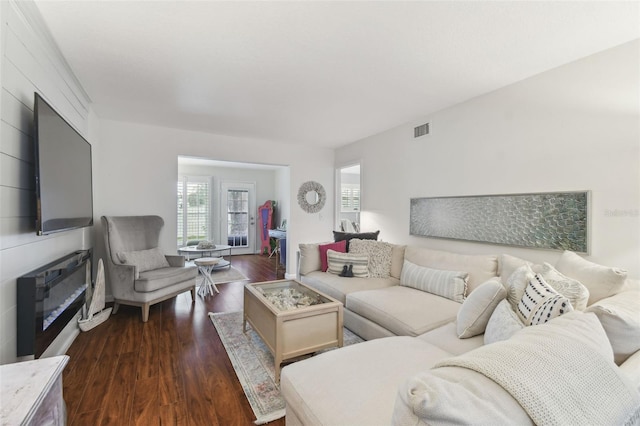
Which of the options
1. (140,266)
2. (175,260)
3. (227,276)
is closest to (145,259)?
(140,266)

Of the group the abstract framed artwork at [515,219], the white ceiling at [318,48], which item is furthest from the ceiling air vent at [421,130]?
the abstract framed artwork at [515,219]

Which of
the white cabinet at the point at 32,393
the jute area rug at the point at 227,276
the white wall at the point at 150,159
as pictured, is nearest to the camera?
the white cabinet at the point at 32,393

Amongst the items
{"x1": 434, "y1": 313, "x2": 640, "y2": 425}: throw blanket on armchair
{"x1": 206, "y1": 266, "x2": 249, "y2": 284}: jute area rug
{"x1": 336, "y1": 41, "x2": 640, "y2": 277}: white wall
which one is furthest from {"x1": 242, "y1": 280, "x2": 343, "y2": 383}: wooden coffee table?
{"x1": 206, "y1": 266, "x2": 249, "y2": 284}: jute area rug

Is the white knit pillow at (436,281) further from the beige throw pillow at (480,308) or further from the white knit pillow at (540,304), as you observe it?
the white knit pillow at (540,304)

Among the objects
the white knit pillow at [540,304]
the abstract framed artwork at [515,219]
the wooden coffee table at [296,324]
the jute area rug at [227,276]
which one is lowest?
the jute area rug at [227,276]

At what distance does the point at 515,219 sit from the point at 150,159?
4.65m

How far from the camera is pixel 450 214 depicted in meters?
3.33

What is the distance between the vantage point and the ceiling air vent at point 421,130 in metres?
3.68

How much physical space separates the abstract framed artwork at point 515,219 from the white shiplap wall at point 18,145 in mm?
3653

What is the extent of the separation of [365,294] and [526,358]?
6.85 ft

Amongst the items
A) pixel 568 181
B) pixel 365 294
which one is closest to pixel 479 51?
pixel 568 181

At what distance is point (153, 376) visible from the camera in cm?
218

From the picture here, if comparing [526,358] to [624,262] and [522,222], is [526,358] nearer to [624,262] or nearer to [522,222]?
[624,262]

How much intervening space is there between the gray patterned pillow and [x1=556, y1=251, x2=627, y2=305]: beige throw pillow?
1.75m
